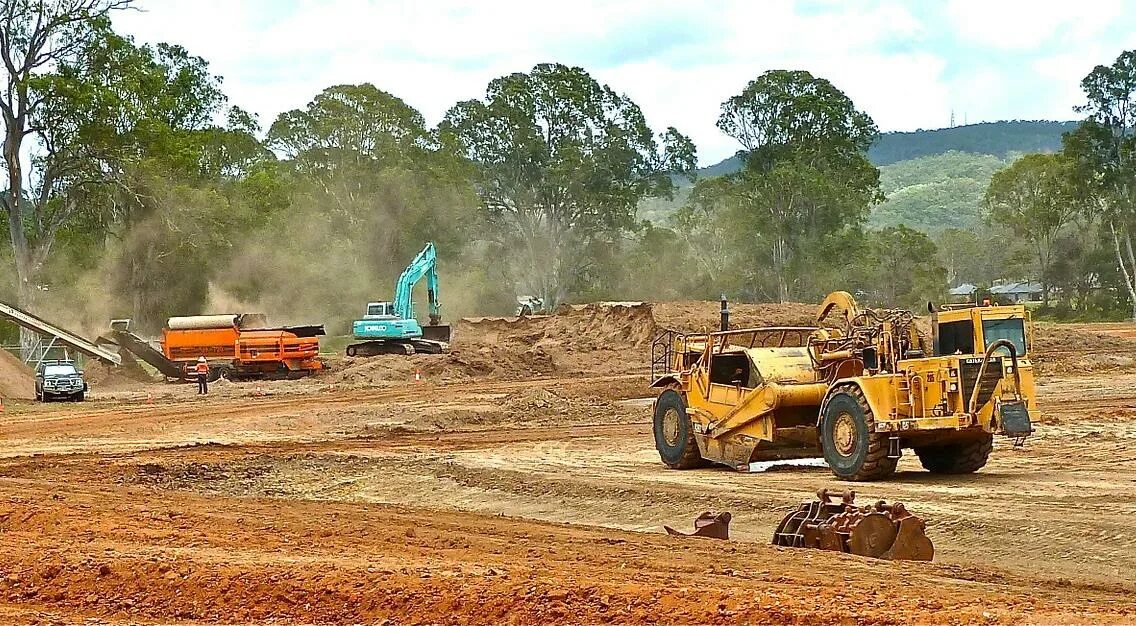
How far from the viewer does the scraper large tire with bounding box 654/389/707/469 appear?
1880 cm

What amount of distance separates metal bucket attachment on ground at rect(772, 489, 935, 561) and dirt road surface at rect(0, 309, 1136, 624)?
0.40 metres

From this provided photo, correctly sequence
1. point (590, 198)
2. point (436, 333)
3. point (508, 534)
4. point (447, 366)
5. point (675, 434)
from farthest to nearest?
point (590, 198), point (436, 333), point (447, 366), point (675, 434), point (508, 534)

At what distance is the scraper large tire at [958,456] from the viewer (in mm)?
16641

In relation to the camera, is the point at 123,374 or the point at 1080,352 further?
the point at 1080,352

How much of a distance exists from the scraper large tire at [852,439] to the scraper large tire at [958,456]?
119 cm

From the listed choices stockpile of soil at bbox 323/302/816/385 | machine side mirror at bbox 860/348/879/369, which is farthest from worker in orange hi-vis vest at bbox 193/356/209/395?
machine side mirror at bbox 860/348/879/369

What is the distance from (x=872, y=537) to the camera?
34.1ft

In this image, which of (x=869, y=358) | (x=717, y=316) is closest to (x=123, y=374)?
(x=717, y=316)

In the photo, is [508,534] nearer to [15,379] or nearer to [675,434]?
[675,434]

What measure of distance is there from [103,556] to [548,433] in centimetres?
1597

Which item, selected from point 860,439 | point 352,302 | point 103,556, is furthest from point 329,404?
point 352,302

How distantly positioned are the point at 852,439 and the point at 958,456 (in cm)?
179

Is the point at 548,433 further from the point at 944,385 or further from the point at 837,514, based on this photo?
the point at 837,514

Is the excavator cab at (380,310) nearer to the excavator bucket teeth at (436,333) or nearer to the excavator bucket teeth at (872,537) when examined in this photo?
the excavator bucket teeth at (436,333)
